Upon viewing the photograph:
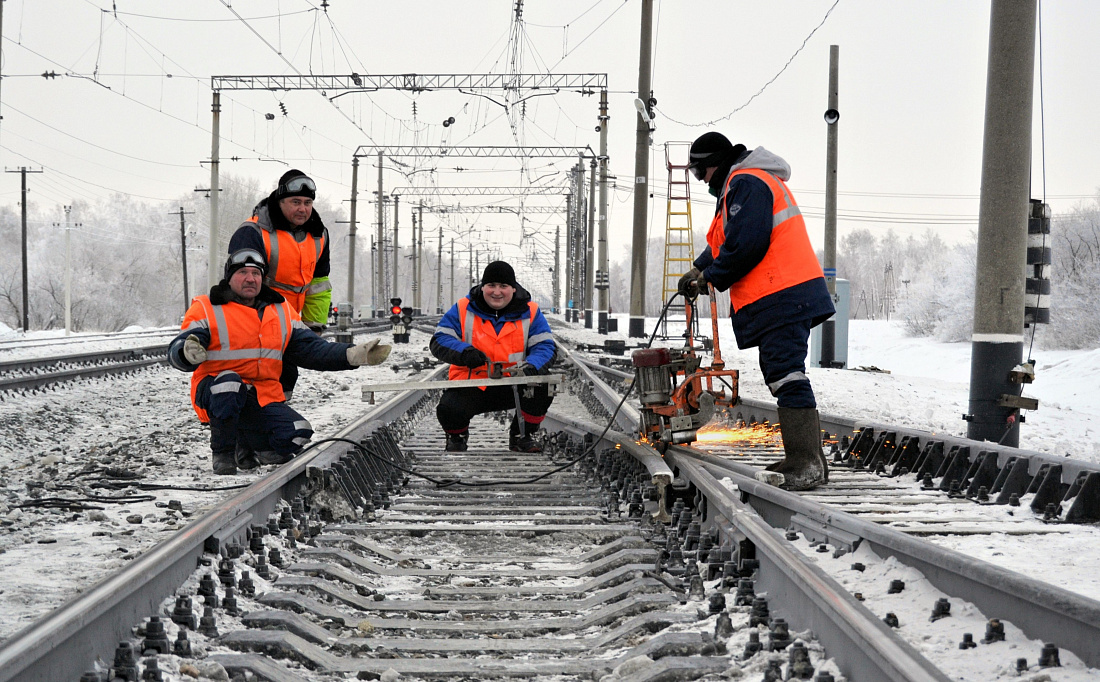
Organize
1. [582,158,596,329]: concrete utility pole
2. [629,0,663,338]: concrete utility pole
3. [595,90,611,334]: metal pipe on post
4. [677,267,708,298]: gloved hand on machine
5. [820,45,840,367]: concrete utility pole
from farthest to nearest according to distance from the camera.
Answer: [582,158,596,329]: concrete utility pole
[595,90,611,334]: metal pipe on post
[629,0,663,338]: concrete utility pole
[820,45,840,367]: concrete utility pole
[677,267,708,298]: gloved hand on machine

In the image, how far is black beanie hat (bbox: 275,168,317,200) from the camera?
21.5 ft

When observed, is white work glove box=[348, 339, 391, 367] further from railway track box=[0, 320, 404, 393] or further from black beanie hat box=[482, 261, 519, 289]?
railway track box=[0, 320, 404, 393]

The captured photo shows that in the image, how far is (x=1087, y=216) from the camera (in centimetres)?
3628

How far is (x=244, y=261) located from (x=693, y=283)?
2.75 m

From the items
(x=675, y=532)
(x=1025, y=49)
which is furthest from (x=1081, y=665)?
(x=1025, y=49)

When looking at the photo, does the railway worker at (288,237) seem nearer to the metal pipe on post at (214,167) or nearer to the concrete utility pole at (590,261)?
the metal pipe on post at (214,167)

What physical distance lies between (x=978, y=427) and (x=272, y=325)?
508 centimetres

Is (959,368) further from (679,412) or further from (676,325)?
(679,412)

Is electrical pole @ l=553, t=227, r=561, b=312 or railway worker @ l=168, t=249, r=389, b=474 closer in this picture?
railway worker @ l=168, t=249, r=389, b=474

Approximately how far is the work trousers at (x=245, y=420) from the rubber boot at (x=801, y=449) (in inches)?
118

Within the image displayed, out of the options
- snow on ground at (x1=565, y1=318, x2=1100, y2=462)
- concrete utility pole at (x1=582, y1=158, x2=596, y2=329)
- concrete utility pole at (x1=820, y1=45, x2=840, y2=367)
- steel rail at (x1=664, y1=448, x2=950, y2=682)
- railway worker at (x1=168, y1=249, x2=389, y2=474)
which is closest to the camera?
steel rail at (x1=664, y1=448, x2=950, y2=682)

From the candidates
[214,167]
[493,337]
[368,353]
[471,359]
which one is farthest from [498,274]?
[214,167]

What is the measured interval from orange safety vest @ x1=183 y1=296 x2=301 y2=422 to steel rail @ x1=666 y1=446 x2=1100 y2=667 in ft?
10.5

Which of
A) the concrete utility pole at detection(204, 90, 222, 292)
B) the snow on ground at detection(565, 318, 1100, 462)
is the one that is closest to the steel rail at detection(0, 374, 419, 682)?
the snow on ground at detection(565, 318, 1100, 462)
